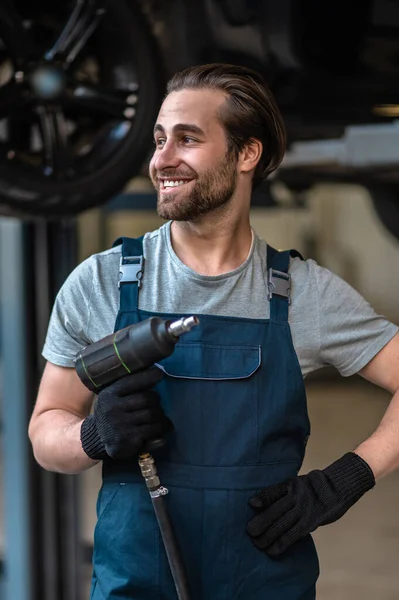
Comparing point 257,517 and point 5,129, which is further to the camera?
point 5,129

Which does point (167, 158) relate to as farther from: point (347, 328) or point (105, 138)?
point (105, 138)

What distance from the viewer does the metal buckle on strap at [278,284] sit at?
1.58m

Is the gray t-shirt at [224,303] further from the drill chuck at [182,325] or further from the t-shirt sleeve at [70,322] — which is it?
the drill chuck at [182,325]

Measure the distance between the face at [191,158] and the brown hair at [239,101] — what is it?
16 millimetres

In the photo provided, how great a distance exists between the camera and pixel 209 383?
1.51 metres

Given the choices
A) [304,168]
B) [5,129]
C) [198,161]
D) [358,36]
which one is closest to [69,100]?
[5,129]

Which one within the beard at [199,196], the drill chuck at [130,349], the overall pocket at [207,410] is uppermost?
the beard at [199,196]

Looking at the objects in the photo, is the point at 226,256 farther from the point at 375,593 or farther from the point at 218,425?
the point at 375,593

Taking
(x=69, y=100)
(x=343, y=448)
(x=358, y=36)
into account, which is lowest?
(x=343, y=448)

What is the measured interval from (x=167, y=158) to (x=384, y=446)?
576 millimetres

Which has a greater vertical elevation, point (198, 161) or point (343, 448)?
point (198, 161)

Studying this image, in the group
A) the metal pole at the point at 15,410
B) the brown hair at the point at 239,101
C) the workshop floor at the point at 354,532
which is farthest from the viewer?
the workshop floor at the point at 354,532

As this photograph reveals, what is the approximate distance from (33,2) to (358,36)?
33.7 inches

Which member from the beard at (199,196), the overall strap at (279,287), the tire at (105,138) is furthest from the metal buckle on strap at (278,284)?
the tire at (105,138)
